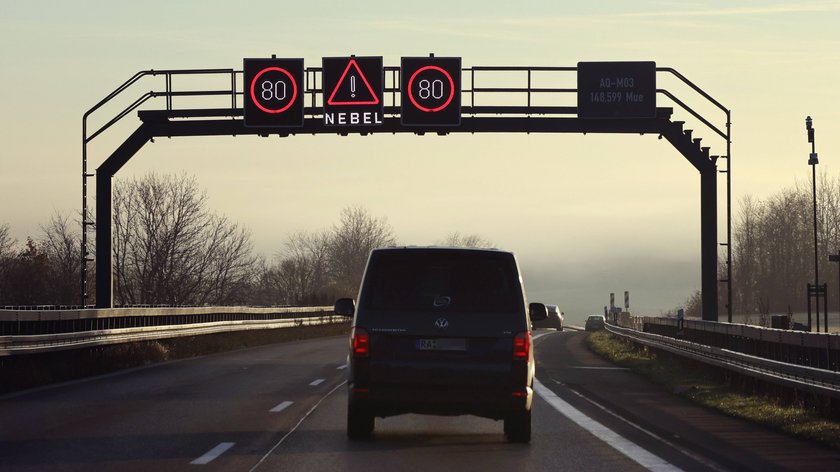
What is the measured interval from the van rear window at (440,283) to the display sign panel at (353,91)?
22.3 m

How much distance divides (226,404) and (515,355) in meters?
6.16

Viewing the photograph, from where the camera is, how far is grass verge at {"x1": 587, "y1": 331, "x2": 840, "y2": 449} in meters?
14.6

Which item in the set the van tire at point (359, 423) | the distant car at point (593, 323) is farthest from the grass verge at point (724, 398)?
the distant car at point (593, 323)

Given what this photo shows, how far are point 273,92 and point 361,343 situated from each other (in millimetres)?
23571

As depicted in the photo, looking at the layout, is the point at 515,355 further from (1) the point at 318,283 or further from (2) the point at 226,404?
(1) the point at 318,283

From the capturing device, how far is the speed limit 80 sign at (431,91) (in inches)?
1393

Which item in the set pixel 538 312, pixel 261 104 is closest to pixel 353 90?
pixel 261 104

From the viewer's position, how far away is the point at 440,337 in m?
13.0

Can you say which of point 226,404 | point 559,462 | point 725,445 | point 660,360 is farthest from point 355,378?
point 660,360

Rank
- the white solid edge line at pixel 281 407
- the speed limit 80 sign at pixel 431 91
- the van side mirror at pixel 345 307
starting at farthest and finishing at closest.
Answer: the speed limit 80 sign at pixel 431 91 < the white solid edge line at pixel 281 407 < the van side mirror at pixel 345 307

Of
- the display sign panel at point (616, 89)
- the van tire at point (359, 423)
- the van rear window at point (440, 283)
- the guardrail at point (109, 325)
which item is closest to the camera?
the van rear window at point (440, 283)

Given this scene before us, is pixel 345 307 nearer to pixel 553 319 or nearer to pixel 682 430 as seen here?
pixel 682 430

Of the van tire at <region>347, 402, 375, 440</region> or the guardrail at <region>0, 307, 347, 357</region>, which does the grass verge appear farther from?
the guardrail at <region>0, 307, 347, 357</region>

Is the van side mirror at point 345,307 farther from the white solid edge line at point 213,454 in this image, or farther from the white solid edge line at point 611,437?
the white solid edge line at point 611,437
